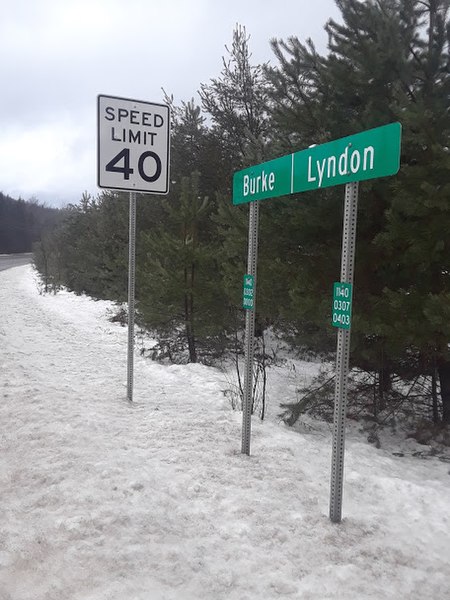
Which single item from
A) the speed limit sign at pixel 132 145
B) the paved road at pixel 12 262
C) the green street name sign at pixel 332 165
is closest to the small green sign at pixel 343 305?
the green street name sign at pixel 332 165

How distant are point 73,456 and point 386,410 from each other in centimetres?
408

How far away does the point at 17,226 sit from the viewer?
109562 millimetres

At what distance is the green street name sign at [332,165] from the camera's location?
266 cm

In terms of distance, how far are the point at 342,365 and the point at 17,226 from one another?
119 metres

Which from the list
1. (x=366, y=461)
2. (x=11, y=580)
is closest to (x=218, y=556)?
(x=11, y=580)

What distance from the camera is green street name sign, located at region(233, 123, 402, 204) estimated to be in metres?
2.66

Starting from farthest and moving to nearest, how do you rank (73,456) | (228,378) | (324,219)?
(228,378) → (324,219) → (73,456)

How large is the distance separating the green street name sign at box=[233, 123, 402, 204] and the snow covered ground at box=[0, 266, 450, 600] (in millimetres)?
2264

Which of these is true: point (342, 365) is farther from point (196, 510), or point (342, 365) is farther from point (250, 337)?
point (196, 510)

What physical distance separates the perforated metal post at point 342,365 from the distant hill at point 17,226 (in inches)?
4194

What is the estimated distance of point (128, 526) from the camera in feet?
9.89

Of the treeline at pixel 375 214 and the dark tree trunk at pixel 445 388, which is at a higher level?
the treeline at pixel 375 214

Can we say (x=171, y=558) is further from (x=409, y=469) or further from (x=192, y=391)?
(x=192, y=391)

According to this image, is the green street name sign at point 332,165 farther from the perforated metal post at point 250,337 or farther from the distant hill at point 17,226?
the distant hill at point 17,226
